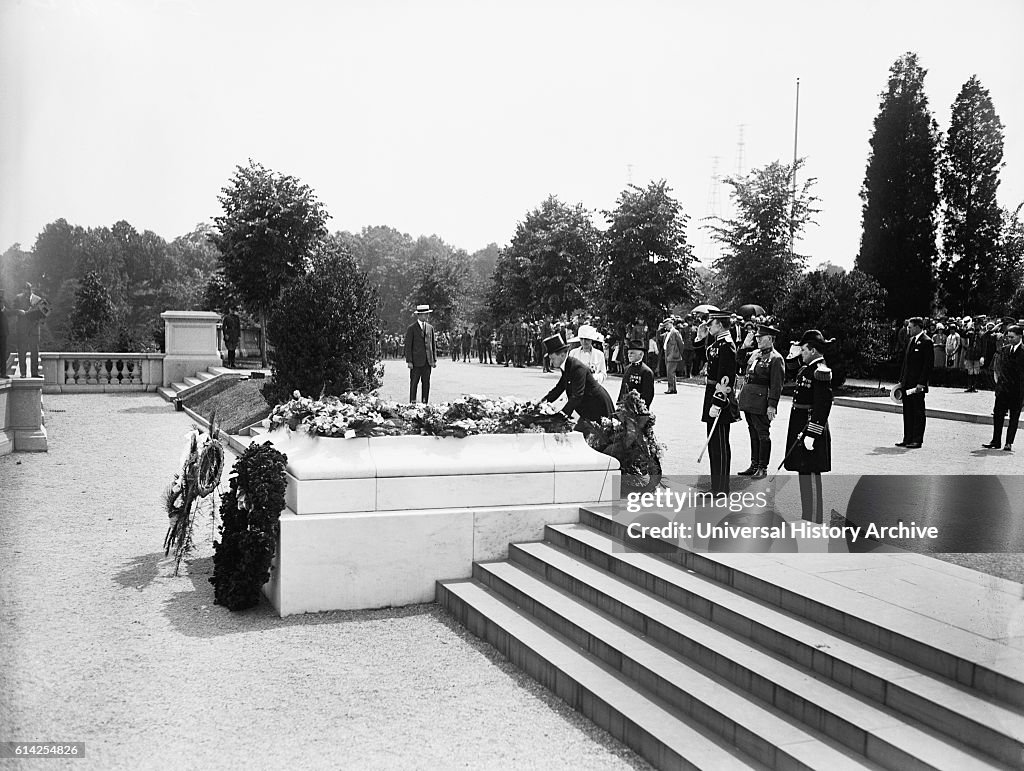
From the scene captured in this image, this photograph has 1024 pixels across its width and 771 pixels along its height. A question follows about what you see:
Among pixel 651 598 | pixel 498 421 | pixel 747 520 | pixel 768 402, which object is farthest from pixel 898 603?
pixel 768 402

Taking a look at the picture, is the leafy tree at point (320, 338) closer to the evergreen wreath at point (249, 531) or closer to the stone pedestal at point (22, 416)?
the stone pedestal at point (22, 416)

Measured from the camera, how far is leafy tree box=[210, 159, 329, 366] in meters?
23.6

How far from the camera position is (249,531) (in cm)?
710

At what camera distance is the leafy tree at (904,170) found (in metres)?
11.4

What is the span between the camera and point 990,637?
4.78 meters

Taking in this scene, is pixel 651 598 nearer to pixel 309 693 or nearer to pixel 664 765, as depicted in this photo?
pixel 664 765

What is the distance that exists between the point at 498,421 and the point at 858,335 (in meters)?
15.0

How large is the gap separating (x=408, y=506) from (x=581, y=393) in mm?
2240

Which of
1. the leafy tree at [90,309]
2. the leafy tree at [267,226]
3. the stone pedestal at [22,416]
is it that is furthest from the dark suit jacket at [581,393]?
the leafy tree at [90,309]

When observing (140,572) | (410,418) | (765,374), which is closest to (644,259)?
(765,374)

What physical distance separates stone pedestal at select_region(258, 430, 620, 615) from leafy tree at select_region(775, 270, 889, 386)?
13.9 m

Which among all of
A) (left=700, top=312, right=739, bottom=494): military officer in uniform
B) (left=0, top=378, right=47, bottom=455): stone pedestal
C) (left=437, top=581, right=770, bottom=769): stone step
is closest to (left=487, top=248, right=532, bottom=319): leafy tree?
(left=0, top=378, right=47, bottom=455): stone pedestal

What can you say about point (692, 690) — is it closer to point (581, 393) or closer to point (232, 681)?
point (232, 681)

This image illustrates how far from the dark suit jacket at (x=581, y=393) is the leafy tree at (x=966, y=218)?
3.76 m
